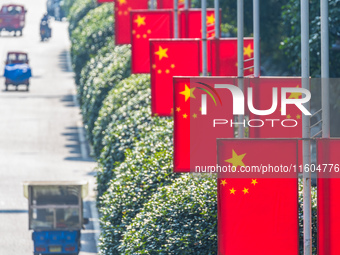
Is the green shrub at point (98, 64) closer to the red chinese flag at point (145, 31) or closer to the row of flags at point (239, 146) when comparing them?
the red chinese flag at point (145, 31)

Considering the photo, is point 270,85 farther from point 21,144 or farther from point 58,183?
point 21,144

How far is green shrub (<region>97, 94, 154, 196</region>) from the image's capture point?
25.1m

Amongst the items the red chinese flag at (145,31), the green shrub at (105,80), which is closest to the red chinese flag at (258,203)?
the red chinese flag at (145,31)

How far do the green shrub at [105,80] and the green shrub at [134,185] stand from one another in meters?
13.3

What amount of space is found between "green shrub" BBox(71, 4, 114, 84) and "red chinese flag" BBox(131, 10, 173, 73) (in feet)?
61.9

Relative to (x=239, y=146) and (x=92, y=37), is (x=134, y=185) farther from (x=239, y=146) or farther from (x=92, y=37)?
(x=92, y=37)

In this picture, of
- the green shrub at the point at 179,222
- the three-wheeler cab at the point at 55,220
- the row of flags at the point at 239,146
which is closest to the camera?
the row of flags at the point at 239,146

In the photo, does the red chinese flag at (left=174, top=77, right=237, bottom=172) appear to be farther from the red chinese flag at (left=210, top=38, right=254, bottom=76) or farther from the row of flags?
the red chinese flag at (left=210, top=38, right=254, bottom=76)

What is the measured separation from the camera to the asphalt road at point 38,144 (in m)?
29.5

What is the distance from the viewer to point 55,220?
2581cm

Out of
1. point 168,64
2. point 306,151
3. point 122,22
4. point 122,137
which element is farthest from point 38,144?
point 306,151

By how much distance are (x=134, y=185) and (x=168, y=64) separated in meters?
2.80

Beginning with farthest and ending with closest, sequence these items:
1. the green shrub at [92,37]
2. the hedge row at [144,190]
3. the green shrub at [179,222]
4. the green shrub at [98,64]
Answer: the green shrub at [92,37], the green shrub at [98,64], the hedge row at [144,190], the green shrub at [179,222]

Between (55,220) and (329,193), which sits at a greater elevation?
(329,193)
